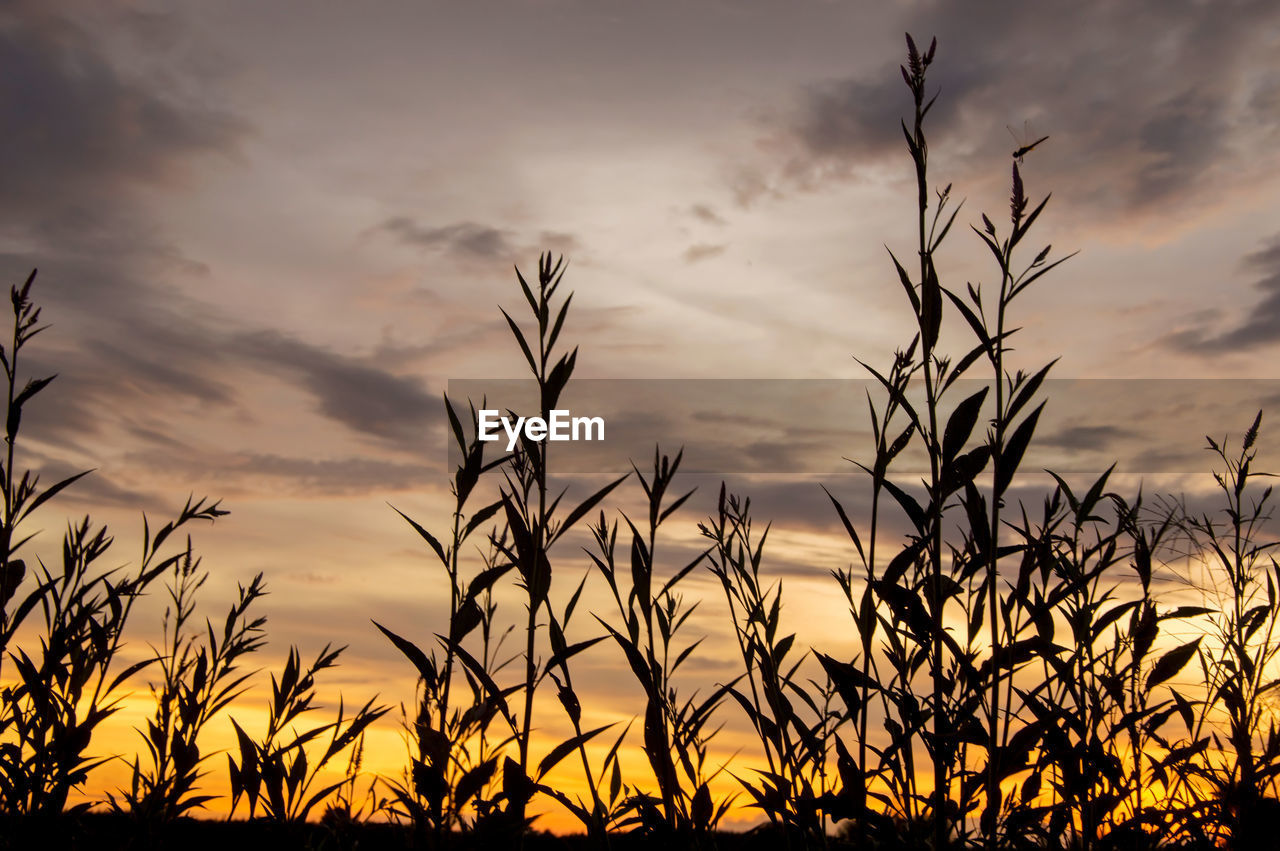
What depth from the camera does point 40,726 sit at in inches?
107

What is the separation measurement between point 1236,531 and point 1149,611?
72 centimetres

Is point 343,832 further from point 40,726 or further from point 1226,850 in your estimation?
point 1226,850

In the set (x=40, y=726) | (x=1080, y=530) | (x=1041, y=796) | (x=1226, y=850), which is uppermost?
(x=1080, y=530)

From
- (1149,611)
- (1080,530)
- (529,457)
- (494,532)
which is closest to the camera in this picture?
(529,457)

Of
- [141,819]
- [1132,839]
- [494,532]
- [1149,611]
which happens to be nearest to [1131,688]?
[1149,611]

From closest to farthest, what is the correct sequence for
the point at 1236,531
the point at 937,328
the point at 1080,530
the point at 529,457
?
the point at 937,328 → the point at 529,457 → the point at 1080,530 → the point at 1236,531

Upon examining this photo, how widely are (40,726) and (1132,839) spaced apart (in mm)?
2931

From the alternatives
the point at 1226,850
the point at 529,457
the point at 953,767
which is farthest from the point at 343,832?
the point at 1226,850

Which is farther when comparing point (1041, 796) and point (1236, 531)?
point (1236, 531)

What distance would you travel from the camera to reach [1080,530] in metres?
2.41

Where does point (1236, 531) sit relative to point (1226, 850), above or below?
above

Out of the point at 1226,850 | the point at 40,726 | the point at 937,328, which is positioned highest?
the point at 937,328

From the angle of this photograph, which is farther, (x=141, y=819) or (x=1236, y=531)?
(x=1236, y=531)

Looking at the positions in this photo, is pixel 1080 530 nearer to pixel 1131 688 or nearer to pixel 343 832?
pixel 1131 688
